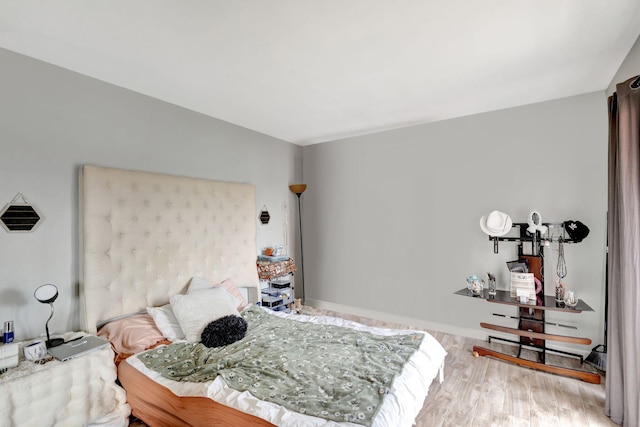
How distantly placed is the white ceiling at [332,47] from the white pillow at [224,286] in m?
1.66

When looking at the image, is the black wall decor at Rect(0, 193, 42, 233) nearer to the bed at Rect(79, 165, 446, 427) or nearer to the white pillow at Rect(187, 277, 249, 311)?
the bed at Rect(79, 165, 446, 427)

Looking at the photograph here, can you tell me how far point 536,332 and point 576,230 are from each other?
0.98m

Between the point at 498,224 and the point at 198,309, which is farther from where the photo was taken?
the point at 498,224

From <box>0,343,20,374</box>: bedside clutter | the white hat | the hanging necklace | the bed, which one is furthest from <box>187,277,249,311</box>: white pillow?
the hanging necklace

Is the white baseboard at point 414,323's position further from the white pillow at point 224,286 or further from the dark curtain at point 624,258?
the white pillow at point 224,286

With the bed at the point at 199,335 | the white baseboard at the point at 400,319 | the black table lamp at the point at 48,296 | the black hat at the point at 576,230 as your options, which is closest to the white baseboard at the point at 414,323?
the white baseboard at the point at 400,319

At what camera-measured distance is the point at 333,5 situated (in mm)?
1491

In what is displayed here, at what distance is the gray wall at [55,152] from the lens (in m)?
1.88

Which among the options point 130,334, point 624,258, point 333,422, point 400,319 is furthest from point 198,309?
point 624,258

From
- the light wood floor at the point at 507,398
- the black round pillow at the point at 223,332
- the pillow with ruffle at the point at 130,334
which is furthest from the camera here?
the black round pillow at the point at 223,332

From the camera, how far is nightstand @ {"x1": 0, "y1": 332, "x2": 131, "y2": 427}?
1.50 meters

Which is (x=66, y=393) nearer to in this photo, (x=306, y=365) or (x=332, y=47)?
(x=306, y=365)

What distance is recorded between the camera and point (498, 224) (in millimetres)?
2797

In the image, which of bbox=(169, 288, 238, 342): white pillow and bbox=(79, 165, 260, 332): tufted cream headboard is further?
bbox=(169, 288, 238, 342): white pillow
